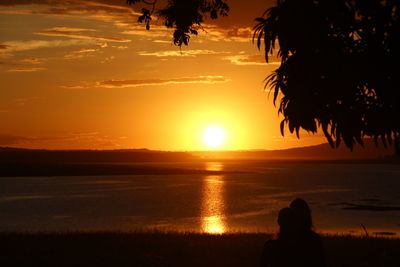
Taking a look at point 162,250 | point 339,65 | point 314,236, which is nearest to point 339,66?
point 339,65

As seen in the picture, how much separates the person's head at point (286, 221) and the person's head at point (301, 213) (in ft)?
0.23

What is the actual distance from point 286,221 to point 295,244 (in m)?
0.40

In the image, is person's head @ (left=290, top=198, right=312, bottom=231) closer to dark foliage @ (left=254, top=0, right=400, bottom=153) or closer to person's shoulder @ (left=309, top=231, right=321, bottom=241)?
person's shoulder @ (left=309, top=231, right=321, bottom=241)

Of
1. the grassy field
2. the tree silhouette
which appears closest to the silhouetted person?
the tree silhouette

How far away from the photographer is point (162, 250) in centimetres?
1906

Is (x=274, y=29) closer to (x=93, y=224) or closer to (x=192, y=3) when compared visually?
(x=192, y=3)

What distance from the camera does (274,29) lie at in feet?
39.6

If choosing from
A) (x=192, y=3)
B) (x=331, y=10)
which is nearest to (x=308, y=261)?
(x=331, y=10)

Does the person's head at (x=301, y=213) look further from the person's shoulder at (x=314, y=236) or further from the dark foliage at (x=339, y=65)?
the dark foliage at (x=339, y=65)

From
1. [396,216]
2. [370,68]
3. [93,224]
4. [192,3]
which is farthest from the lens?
[396,216]

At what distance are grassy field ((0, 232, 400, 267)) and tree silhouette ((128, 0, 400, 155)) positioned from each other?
6431 millimetres

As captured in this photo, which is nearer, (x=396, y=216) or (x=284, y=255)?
(x=284, y=255)

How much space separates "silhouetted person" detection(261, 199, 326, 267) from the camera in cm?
789

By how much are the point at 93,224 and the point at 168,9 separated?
108ft
